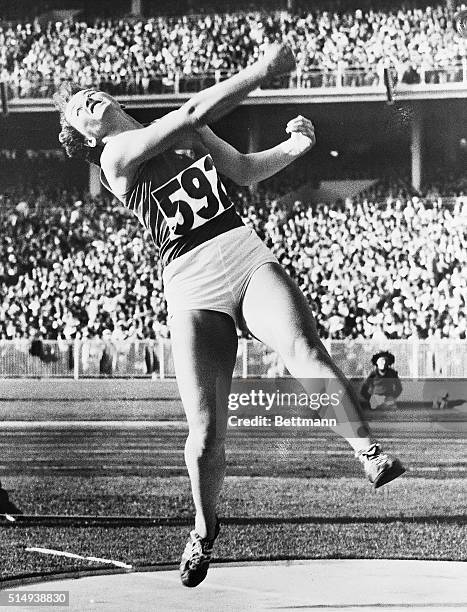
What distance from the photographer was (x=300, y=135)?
10.4ft

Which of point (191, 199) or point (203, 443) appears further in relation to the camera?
point (191, 199)

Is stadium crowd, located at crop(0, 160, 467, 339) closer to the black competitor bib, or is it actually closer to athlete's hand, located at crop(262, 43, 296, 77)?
the black competitor bib

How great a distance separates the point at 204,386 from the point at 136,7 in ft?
5.41

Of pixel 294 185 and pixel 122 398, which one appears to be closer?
pixel 294 185

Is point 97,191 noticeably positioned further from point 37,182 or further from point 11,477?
point 11,477

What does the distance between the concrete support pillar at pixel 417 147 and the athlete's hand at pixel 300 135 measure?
81 centimetres

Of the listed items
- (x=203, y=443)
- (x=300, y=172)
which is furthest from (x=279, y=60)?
(x=300, y=172)

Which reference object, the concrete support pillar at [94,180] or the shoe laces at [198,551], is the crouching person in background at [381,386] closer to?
the shoe laces at [198,551]

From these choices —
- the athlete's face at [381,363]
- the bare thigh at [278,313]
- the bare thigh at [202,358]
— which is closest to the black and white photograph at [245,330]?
the athlete's face at [381,363]

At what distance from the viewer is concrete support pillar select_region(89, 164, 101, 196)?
3808 millimetres

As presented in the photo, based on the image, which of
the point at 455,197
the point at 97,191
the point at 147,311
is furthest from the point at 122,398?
the point at 455,197

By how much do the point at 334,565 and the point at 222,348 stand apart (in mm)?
1039

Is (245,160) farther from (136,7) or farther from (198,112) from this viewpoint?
(136,7)

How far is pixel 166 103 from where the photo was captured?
389cm
